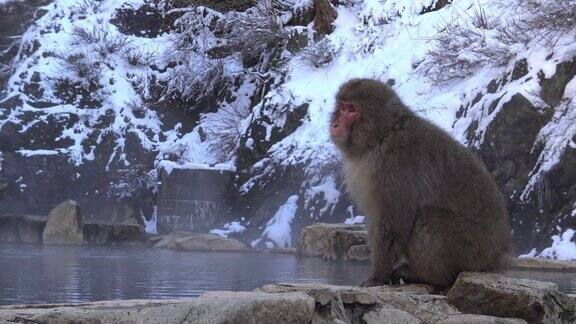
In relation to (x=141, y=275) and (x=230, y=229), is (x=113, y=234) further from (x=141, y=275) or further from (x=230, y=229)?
(x=141, y=275)

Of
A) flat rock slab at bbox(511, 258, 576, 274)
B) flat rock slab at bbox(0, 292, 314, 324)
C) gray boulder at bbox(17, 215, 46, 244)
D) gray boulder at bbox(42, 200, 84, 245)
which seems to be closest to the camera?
flat rock slab at bbox(0, 292, 314, 324)

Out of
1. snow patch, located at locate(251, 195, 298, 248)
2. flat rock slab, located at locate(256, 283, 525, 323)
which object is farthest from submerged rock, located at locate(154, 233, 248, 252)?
flat rock slab, located at locate(256, 283, 525, 323)

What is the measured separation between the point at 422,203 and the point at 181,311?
126cm

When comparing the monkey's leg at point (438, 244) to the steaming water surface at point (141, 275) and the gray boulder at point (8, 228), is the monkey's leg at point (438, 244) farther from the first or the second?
the gray boulder at point (8, 228)

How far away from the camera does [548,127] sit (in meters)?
7.53

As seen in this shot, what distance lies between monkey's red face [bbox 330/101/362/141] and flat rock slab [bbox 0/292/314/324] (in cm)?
107

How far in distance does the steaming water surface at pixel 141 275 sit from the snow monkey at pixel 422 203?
0.88 m

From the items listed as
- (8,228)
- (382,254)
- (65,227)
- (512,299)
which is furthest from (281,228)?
(512,299)

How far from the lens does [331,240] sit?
280 inches

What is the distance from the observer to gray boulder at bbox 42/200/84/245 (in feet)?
28.7

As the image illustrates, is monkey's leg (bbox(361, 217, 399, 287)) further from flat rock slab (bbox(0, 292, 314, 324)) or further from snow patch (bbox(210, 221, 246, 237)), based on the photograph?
snow patch (bbox(210, 221, 246, 237))

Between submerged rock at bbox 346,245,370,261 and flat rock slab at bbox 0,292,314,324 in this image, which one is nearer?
flat rock slab at bbox 0,292,314,324

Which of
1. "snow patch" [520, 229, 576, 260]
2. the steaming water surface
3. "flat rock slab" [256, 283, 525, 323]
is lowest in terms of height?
"flat rock slab" [256, 283, 525, 323]

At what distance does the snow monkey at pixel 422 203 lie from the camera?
10.4ft
